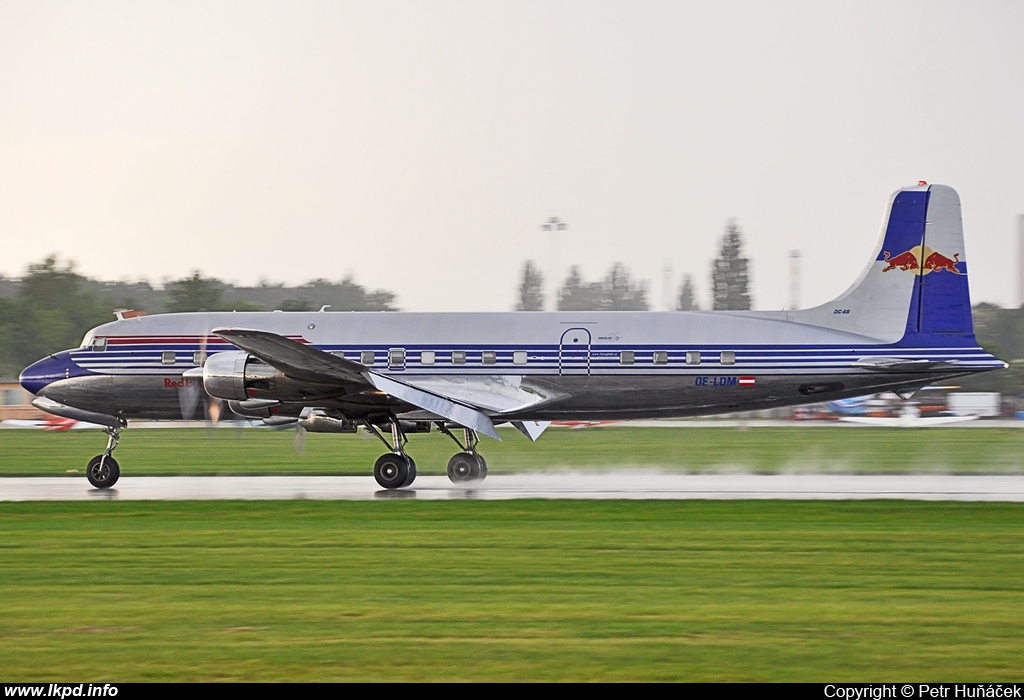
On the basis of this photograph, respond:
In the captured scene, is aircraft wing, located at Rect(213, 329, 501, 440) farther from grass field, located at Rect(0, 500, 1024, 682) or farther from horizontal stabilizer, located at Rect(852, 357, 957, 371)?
horizontal stabilizer, located at Rect(852, 357, 957, 371)

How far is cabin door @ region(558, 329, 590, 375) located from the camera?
23.2 meters

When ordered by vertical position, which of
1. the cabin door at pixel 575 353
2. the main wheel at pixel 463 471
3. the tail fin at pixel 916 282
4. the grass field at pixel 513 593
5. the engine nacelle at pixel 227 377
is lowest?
the grass field at pixel 513 593

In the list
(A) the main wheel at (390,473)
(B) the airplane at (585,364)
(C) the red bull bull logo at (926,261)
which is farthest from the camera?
(C) the red bull bull logo at (926,261)

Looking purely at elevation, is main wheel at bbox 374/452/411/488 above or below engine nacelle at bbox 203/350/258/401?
below

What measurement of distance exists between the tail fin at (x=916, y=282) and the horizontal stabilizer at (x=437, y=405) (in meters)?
7.60

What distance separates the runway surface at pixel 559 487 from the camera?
2062 centimetres

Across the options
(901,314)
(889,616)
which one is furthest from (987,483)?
(889,616)

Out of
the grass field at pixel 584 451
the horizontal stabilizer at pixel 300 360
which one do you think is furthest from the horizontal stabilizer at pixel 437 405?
the grass field at pixel 584 451

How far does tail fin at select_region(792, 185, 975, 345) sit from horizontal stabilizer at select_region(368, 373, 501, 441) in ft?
24.9

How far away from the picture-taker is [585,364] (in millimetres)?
23203

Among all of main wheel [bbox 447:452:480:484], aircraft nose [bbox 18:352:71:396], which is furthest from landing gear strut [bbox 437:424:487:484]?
aircraft nose [bbox 18:352:71:396]

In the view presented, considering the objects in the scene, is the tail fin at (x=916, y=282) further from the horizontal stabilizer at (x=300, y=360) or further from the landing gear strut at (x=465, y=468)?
the horizontal stabilizer at (x=300, y=360)
